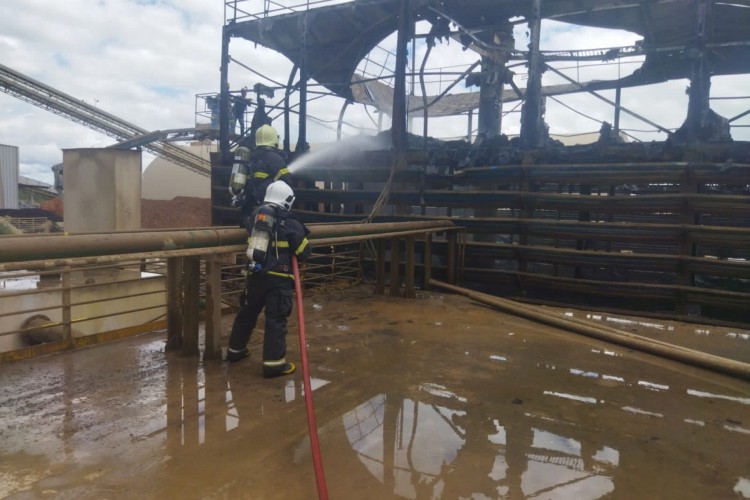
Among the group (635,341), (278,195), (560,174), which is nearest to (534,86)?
(560,174)

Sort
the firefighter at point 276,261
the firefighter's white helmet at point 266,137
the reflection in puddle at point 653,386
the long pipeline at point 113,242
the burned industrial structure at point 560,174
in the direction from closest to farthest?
the long pipeline at point 113,242 → the firefighter at point 276,261 → the reflection in puddle at point 653,386 → the firefighter's white helmet at point 266,137 → the burned industrial structure at point 560,174

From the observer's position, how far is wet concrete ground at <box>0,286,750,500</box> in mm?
2523

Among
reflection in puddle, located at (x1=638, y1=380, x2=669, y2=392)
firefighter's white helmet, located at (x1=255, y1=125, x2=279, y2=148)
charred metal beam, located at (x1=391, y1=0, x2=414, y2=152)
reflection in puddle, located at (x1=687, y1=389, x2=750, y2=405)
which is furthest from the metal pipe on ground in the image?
charred metal beam, located at (x1=391, y1=0, x2=414, y2=152)

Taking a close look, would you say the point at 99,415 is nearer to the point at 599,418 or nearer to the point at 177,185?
the point at 599,418

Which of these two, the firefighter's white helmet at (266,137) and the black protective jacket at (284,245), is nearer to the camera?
the black protective jacket at (284,245)

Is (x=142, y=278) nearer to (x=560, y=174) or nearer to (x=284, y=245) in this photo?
(x=284, y=245)

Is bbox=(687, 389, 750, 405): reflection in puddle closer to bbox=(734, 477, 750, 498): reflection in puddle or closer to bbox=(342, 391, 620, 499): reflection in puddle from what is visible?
bbox=(734, 477, 750, 498): reflection in puddle

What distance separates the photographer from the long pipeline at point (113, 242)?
2.42 m

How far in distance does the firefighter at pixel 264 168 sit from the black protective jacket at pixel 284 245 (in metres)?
0.37

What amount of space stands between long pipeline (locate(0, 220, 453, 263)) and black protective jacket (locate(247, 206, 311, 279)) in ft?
1.11

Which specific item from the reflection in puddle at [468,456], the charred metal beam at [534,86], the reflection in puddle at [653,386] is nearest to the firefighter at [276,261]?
the reflection in puddle at [468,456]

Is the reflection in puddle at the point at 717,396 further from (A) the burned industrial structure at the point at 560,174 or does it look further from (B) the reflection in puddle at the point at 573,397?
(A) the burned industrial structure at the point at 560,174

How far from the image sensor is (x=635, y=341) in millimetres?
4918

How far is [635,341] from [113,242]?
15.5 feet
